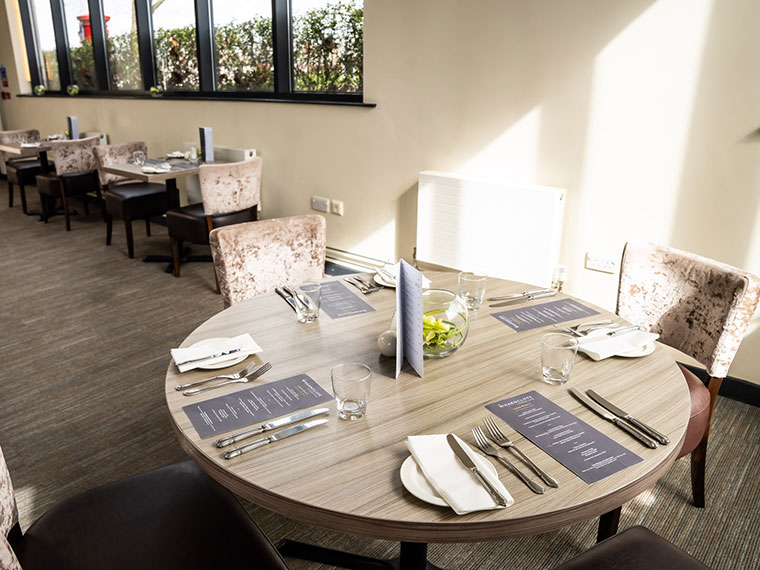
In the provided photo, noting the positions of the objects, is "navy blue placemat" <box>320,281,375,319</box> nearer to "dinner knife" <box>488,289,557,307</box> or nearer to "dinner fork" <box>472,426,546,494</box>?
"dinner knife" <box>488,289,557,307</box>

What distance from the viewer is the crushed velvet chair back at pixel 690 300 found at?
1718mm

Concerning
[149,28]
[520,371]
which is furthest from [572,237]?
[149,28]

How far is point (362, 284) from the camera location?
187cm

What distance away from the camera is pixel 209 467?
3.35 feet

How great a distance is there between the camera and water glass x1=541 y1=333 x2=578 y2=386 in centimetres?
128

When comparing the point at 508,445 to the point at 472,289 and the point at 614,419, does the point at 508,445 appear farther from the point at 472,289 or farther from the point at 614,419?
the point at 472,289

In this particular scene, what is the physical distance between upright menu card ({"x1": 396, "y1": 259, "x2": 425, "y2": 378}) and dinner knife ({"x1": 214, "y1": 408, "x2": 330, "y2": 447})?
0.79 feet

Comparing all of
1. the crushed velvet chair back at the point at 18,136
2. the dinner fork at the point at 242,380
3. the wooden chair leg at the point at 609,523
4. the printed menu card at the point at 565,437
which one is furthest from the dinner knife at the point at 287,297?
the crushed velvet chair back at the point at 18,136

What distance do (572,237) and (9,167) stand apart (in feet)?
20.4

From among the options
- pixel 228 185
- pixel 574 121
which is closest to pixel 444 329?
pixel 574 121

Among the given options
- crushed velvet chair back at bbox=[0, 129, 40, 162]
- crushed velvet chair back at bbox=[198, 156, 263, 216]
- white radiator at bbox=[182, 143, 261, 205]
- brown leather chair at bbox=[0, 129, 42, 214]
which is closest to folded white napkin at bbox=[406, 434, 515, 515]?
crushed velvet chair back at bbox=[198, 156, 263, 216]

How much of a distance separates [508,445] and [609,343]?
1.80 ft

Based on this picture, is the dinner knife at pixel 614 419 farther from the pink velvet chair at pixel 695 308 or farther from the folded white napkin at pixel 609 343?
the pink velvet chair at pixel 695 308

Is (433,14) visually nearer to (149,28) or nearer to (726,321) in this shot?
(726,321)
